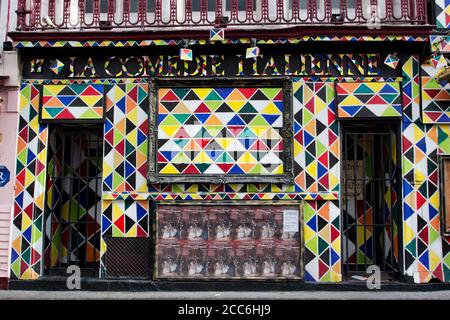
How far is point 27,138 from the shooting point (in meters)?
9.43

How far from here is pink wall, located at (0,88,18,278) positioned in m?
9.15

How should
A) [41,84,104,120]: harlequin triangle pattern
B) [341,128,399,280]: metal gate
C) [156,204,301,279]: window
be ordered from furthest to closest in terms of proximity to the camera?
[341,128,399,280]: metal gate, [41,84,104,120]: harlequin triangle pattern, [156,204,301,279]: window

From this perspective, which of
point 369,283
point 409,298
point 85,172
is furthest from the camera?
point 85,172

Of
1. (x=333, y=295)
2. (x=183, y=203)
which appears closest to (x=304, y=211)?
(x=333, y=295)

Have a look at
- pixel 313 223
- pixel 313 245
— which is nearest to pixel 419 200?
pixel 313 223

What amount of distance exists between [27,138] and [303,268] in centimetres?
542

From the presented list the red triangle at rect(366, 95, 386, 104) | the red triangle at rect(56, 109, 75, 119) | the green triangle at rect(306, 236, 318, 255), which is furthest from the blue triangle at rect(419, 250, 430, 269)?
the red triangle at rect(56, 109, 75, 119)

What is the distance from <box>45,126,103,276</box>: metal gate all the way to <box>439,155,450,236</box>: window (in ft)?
20.2

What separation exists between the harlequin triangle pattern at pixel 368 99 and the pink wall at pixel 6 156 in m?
5.84

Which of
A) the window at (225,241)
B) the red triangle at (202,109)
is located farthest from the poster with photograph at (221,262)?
the red triangle at (202,109)

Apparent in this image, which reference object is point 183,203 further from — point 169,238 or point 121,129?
point 121,129

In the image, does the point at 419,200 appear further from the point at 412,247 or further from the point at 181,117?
the point at 181,117

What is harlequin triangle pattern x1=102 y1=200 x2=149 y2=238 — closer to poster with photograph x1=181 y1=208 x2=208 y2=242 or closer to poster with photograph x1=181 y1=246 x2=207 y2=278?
poster with photograph x1=181 y1=208 x2=208 y2=242

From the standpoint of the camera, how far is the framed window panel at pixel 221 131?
9.19 meters
